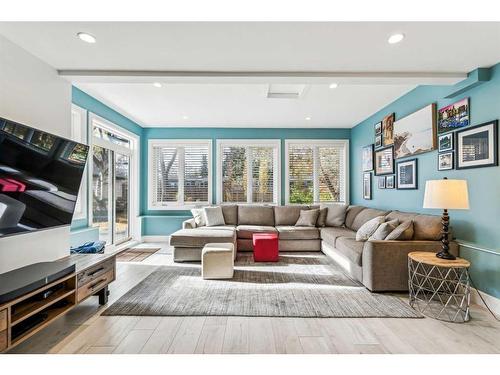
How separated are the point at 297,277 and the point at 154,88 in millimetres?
3365

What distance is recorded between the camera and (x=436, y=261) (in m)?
2.42

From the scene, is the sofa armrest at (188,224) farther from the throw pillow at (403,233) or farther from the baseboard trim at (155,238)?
the throw pillow at (403,233)

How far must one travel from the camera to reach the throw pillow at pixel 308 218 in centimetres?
526

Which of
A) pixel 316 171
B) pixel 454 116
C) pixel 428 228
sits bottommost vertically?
pixel 428 228

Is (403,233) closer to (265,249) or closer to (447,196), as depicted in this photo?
(447,196)

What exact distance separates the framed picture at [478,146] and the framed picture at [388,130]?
1.39m

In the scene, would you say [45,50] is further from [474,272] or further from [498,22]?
[474,272]

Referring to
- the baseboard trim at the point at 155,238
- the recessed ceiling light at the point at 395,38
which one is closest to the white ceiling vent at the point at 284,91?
the recessed ceiling light at the point at 395,38

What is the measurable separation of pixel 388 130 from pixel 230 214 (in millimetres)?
3448

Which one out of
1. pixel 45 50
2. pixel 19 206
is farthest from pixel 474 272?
pixel 45 50

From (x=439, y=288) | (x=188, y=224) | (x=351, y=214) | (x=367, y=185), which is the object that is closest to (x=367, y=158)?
(x=367, y=185)

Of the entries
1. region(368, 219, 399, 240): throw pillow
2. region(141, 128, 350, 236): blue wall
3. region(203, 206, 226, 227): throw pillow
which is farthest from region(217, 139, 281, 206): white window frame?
region(368, 219, 399, 240): throw pillow
